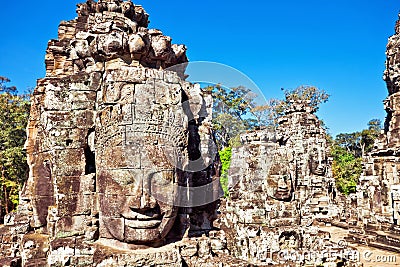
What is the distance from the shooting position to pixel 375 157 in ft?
48.3

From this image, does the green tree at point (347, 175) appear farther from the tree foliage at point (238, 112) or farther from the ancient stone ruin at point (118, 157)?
the ancient stone ruin at point (118, 157)

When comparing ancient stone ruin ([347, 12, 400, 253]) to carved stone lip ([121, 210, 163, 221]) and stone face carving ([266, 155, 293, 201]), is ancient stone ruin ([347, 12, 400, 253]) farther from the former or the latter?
carved stone lip ([121, 210, 163, 221])

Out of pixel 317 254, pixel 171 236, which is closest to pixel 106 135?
pixel 171 236

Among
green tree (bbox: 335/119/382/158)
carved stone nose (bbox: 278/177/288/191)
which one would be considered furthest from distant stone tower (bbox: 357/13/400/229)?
green tree (bbox: 335/119/382/158)

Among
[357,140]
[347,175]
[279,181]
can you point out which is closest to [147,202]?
[279,181]

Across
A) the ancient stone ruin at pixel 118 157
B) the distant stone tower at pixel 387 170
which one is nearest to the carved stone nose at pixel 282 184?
the ancient stone ruin at pixel 118 157

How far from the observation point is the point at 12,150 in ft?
70.9

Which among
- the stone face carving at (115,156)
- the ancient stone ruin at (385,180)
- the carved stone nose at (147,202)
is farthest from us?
the ancient stone ruin at (385,180)

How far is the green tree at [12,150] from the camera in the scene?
2183cm

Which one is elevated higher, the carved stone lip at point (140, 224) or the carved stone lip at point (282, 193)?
the carved stone lip at point (282, 193)

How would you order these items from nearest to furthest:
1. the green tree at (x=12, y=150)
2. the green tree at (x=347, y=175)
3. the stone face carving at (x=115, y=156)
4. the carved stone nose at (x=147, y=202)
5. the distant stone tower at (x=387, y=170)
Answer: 1. the carved stone nose at (x=147, y=202)
2. the stone face carving at (x=115, y=156)
3. the distant stone tower at (x=387, y=170)
4. the green tree at (x=12, y=150)
5. the green tree at (x=347, y=175)

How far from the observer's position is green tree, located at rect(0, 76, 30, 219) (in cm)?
2183

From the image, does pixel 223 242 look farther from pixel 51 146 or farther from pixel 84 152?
pixel 51 146

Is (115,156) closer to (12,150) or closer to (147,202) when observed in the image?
(147,202)
